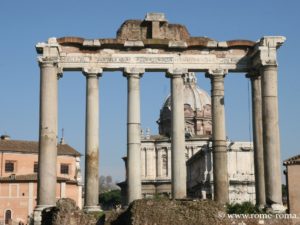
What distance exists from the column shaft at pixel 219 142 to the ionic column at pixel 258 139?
61.4 inches

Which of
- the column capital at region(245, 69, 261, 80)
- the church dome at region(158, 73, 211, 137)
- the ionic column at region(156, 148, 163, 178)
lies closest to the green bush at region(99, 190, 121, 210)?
the church dome at region(158, 73, 211, 137)

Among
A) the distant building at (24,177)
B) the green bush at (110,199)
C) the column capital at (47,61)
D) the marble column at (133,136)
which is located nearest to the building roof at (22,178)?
the distant building at (24,177)

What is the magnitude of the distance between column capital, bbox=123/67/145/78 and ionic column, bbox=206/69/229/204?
11.3 feet

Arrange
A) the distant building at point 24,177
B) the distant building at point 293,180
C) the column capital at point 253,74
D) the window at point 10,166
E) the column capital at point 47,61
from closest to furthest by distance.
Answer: the column capital at point 47,61
the column capital at point 253,74
the distant building at point 293,180
the distant building at point 24,177
the window at point 10,166

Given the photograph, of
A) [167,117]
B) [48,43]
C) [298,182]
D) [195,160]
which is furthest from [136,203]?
[167,117]

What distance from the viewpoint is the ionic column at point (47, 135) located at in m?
27.7

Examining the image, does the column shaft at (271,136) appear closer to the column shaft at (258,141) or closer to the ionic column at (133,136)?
the column shaft at (258,141)

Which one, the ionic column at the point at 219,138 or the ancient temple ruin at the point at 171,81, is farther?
the ionic column at the point at 219,138

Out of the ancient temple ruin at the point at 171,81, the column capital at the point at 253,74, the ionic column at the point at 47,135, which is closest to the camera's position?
the ionic column at the point at 47,135

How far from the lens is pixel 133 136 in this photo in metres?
29.5

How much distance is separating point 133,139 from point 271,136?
256 inches

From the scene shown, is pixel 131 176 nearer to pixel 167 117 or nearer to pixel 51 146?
pixel 51 146

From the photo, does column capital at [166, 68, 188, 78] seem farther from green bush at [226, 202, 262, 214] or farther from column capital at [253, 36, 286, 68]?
green bush at [226, 202, 262, 214]

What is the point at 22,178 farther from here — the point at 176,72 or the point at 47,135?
the point at 176,72
